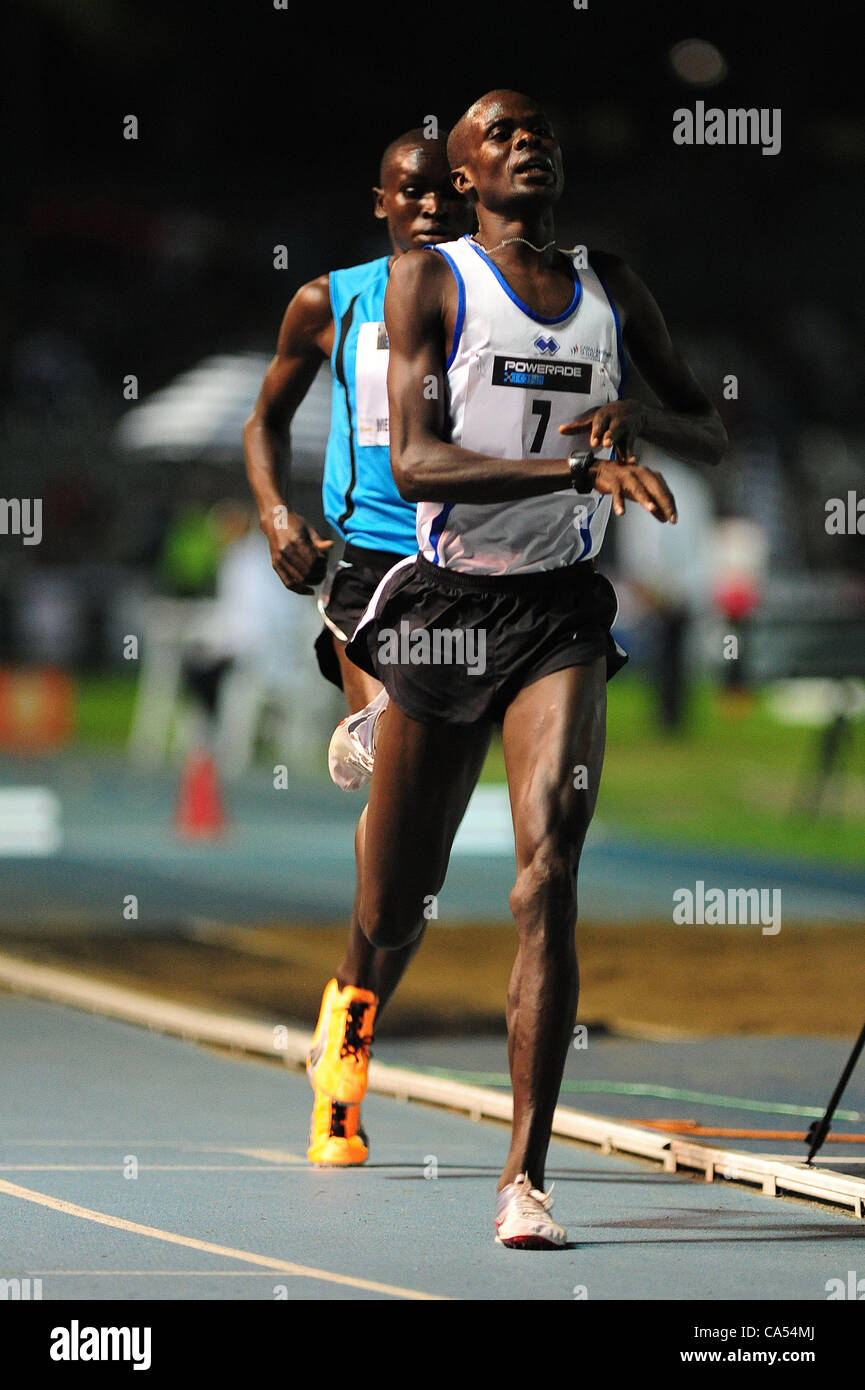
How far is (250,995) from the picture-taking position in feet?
28.2

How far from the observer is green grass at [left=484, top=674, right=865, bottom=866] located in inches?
600

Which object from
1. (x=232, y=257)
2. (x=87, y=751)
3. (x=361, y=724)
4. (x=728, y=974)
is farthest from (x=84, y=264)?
(x=361, y=724)

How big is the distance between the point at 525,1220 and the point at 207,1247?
2.26ft

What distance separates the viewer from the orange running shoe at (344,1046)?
5.80 metres

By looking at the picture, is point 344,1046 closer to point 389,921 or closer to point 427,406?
point 389,921

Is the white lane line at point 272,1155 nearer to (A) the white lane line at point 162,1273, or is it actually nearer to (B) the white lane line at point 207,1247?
(B) the white lane line at point 207,1247

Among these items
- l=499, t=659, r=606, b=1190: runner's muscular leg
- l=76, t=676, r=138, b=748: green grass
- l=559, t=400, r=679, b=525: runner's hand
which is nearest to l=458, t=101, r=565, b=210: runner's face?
l=559, t=400, r=679, b=525: runner's hand

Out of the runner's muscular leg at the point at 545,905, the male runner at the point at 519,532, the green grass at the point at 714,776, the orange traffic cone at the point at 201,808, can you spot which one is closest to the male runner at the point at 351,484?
the male runner at the point at 519,532

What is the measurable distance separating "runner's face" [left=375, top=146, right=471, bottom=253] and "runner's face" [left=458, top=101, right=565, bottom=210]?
87 centimetres

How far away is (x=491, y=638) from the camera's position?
5.11 meters

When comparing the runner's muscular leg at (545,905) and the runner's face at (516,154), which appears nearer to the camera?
the runner's muscular leg at (545,905)

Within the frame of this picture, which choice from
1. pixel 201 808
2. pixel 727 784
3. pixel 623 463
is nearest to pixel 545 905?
pixel 623 463

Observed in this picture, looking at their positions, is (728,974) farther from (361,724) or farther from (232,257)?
(232,257)

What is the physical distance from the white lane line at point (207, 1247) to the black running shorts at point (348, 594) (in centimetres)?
171
